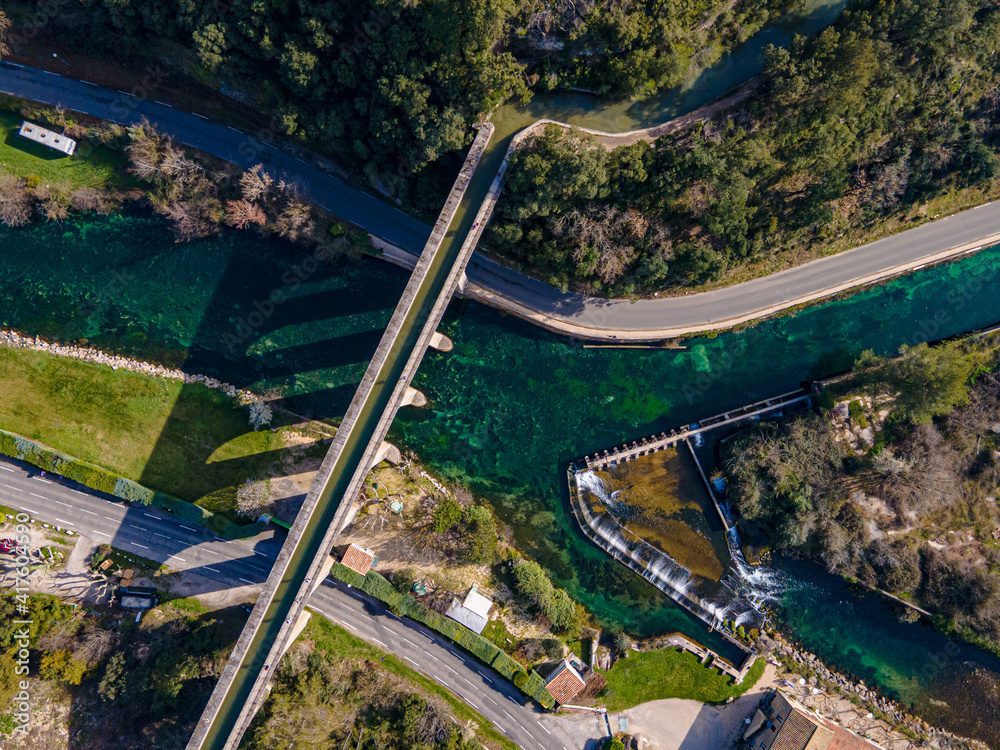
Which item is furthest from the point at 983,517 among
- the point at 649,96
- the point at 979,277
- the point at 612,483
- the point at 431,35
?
the point at 431,35

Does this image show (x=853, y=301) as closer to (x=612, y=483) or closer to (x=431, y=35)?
(x=612, y=483)

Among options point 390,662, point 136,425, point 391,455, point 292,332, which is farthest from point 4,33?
point 390,662

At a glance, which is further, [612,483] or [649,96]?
[612,483]

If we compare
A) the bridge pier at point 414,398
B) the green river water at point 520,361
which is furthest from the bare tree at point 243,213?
the bridge pier at point 414,398

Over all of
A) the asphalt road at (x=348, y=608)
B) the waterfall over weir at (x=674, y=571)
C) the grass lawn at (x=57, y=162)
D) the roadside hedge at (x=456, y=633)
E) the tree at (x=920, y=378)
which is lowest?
the asphalt road at (x=348, y=608)

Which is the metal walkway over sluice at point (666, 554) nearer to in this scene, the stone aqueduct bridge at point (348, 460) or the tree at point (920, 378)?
the tree at point (920, 378)

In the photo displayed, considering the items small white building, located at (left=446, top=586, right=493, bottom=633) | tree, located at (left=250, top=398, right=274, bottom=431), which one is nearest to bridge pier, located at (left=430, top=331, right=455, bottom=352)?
tree, located at (left=250, top=398, right=274, bottom=431)

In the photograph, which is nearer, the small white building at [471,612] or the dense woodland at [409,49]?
the dense woodland at [409,49]
